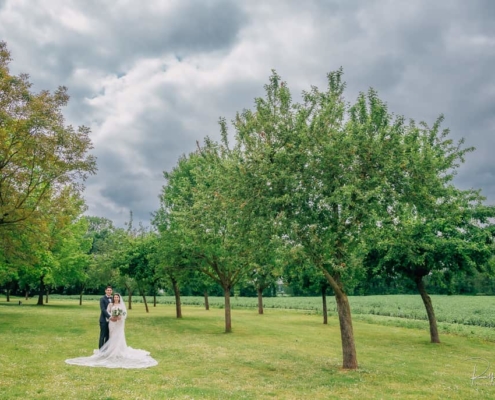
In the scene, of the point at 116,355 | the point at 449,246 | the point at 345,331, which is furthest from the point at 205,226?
the point at 449,246

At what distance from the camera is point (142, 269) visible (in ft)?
140

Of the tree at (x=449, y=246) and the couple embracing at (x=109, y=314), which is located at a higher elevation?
the tree at (x=449, y=246)

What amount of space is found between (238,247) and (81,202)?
1661 centimetres

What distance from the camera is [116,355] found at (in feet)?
54.4

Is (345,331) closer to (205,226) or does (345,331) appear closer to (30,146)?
(205,226)

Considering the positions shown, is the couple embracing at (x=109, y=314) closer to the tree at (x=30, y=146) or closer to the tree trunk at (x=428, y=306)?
the tree at (x=30, y=146)

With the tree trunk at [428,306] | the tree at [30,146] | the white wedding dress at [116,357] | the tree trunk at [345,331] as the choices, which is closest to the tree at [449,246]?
the tree trunk at [428,306]

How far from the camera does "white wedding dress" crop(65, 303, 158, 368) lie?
1575 centimetres

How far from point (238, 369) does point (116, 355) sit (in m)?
5.32

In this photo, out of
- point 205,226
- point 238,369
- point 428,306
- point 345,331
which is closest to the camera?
point 238,369

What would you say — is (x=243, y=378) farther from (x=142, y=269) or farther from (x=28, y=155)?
(x=142, y=269)


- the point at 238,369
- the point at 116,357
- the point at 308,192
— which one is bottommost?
the point at 238,369

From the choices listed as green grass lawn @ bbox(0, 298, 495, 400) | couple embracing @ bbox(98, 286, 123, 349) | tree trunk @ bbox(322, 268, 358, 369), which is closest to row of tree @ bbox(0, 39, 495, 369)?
tree trunk @ bbox(322, 268, 358, 369)

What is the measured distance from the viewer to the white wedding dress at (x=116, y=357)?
15.8 m
